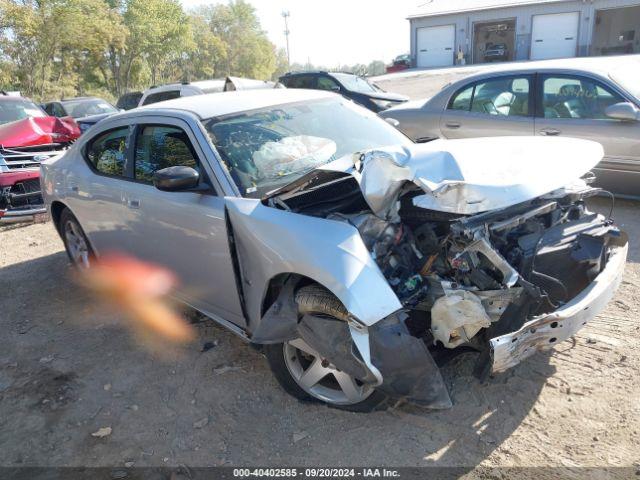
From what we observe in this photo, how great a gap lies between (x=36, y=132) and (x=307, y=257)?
6.77 m

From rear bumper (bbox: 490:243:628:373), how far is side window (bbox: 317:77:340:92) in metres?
10.8

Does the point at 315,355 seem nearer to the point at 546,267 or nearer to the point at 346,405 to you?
the point at 346,405

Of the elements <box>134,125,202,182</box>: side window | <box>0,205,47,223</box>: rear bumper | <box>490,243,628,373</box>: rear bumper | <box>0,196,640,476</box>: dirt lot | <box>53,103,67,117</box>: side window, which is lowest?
<box>0,196,640,476</box>: dirt lot

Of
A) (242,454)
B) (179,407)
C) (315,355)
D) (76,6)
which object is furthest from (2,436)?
(76,6)

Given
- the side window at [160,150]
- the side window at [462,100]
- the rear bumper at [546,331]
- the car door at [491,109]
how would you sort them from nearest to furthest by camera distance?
1. the rear bumper at [546,331]
2. the side window at [160,150]
3. the car door at [491,109]
4. the side window at [462,100]

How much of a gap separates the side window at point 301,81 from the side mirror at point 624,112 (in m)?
8.94

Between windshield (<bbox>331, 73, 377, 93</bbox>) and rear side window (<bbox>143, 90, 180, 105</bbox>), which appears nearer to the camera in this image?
rear side window (<bbox>143, 90, 180, 105</bbox>)

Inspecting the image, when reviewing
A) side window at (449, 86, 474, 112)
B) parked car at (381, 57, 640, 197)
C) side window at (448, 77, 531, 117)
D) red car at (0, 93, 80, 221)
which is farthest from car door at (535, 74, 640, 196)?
red car at (0, 93, 80, 221)

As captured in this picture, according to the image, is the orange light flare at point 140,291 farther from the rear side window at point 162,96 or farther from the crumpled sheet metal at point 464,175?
the rear side window at point 162,96

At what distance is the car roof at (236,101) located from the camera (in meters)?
3.67

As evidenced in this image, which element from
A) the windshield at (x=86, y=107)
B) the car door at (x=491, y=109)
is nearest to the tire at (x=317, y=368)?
the car door at (x=491, y=109)

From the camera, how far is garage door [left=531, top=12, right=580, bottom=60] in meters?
32.5

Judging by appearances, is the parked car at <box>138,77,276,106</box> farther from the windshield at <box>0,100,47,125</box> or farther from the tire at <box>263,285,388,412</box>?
the tire at <box>263,285,388,412</box>

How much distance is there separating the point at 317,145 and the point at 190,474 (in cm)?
227
